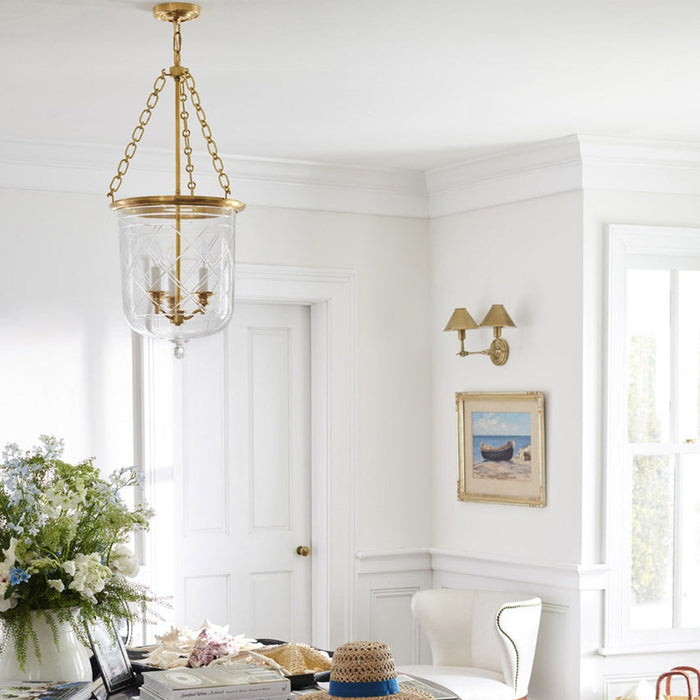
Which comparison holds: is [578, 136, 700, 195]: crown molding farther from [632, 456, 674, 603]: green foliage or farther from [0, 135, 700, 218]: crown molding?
[632, 456, 674, 603]: green foliage

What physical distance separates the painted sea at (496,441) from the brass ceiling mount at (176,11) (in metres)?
2.63

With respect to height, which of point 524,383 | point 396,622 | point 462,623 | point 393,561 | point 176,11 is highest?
point 176,11

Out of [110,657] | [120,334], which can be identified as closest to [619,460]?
[120,334]

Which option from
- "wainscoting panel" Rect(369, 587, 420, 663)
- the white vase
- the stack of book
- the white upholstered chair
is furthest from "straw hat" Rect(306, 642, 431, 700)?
"wainscoting panel" Rect(369, 587, 420, 663)

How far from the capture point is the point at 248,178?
17.6 ft

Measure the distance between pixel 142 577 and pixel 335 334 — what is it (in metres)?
1.45

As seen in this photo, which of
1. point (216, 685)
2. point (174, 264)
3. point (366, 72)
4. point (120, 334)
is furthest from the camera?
point (120, 334)

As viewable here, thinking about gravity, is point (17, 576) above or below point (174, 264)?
below

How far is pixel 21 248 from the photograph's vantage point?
16.0 ft

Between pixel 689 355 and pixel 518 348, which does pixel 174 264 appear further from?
pixel 689 355

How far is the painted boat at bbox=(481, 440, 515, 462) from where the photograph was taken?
521 cm

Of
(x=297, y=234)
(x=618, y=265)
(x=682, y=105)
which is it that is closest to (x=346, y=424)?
(x=297, y=234)

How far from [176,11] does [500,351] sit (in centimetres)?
255

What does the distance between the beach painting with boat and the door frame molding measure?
610mm
